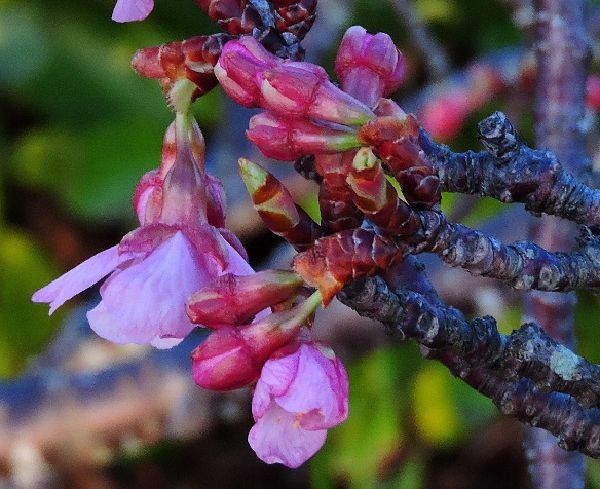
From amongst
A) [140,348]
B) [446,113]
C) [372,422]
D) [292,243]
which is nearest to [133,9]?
[292,243]

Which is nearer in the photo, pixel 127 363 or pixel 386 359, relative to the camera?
pixel 127 363

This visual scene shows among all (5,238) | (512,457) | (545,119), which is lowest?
(512,457)

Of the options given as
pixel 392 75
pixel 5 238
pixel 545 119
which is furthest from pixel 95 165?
pixel 392 75

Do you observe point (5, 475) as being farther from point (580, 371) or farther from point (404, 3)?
point (580, 371)

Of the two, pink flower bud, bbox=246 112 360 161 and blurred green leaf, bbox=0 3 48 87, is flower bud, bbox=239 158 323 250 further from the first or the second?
blurred green leaf, bbox=0 3 48 87

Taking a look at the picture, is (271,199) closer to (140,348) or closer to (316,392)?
(316,392)

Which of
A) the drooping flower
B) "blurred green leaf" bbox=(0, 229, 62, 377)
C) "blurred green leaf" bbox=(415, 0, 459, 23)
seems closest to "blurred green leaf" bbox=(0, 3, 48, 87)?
"blurred green leaf" bbox=(0, 229, 62, 377)
